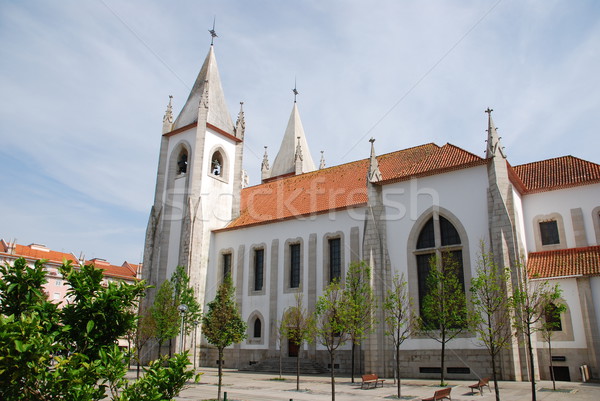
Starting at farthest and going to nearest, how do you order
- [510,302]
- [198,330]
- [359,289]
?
[198,330] < [359,289] < [510,302]

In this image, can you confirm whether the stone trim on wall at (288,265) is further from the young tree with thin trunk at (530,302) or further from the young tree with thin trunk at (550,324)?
the young tree with thin trunk at (550,324)

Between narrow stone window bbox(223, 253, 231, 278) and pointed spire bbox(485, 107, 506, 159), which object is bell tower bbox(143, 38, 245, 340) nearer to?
narrow stone window bbox(223, 253, 231, 278)

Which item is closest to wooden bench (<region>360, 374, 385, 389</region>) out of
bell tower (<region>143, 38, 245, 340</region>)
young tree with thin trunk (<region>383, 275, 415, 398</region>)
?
young tree with thin trunk (<region>383, 275, 415, 398</region>)

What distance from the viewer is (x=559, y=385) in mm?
20062

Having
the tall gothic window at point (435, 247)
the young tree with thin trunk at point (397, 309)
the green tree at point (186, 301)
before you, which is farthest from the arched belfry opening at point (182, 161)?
the tall gothic window at point (435, 247)

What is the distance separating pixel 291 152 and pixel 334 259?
23.8 metres

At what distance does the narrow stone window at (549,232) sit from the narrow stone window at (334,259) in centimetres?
1240

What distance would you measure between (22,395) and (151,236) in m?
33.5

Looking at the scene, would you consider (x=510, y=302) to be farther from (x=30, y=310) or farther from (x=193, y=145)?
(x=193, y=145)

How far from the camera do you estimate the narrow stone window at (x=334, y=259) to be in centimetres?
2983

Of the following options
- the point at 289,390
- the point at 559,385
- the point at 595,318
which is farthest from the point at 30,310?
the point at 595,318

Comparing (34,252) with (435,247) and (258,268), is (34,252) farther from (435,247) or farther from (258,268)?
(435,247)

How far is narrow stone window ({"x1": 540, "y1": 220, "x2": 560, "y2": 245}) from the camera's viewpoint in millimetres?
27094

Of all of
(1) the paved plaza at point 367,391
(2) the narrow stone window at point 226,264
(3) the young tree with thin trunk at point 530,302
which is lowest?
(1) the paved plaza at point 367,391
